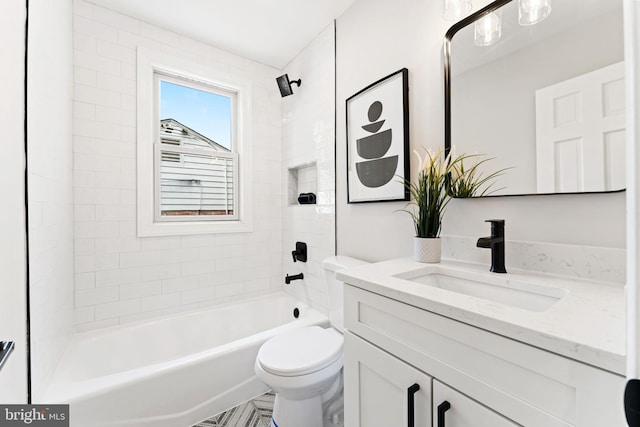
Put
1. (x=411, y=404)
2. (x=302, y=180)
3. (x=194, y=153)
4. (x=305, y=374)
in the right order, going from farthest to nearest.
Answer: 1. (x=302, y=180)
2. (x=194, y=153)
3. (x=305, y=374)
4. (x=411, y=404)

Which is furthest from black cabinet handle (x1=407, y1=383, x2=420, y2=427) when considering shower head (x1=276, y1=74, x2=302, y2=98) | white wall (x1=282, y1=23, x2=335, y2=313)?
shower head (x1=276, y1=74, x2=302, y2=98)

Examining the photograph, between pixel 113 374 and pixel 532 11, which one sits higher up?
pixel 532 11

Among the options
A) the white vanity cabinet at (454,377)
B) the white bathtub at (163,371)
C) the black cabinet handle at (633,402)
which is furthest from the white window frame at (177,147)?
the black cabinet handle at (633,402)

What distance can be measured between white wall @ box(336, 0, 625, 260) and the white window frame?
0.94 meters

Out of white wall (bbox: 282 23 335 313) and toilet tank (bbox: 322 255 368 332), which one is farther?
white wall (bbox: 282 23 335 313)

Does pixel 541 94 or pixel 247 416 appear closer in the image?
pixel 541 94

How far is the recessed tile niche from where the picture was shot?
2275mm

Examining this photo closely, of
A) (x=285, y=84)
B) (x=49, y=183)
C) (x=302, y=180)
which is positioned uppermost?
(x=285, y=84)

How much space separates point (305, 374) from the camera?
3.93ft

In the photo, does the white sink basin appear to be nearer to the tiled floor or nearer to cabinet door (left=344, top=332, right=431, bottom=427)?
cabinet door (left=344, top=332, right=431, bottom=427)

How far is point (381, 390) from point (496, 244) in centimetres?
63

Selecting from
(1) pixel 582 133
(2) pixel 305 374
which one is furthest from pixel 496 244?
(2) pixel 305 374

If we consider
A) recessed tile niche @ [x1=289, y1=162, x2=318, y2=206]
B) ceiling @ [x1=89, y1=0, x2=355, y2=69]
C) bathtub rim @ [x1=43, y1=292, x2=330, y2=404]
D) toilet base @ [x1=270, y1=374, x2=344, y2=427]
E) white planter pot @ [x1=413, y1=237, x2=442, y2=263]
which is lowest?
toilet base @ [x1=270, y1=374, x2=344, y2=427]

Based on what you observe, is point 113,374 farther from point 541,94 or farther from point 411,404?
point 541,94
